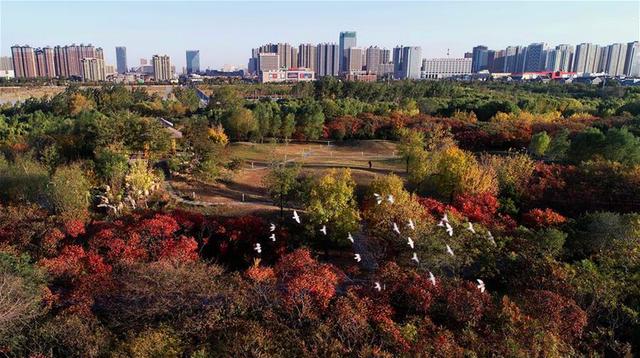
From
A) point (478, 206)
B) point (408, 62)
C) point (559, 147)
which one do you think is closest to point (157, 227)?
point (478, 206)

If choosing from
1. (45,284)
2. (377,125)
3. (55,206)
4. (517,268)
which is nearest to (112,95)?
(377,125)

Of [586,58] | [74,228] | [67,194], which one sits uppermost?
[586,58]

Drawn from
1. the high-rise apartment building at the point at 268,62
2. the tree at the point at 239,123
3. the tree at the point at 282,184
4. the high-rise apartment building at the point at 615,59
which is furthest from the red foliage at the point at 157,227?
the high-rise apartment building at the point at 615,59

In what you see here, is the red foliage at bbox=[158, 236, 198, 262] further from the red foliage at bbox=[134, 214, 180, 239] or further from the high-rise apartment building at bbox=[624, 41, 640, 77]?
the high-rise apartment building at bbox=[624, 41, 640, 77]

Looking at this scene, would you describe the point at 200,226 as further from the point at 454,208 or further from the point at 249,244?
the point at 454,208

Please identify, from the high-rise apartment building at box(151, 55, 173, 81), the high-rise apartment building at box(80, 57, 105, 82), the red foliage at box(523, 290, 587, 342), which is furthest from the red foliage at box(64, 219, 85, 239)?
the high-rise apartment building at box(151, 55, 173, 81)

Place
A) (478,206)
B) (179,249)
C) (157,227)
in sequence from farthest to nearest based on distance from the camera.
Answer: (478,206) → (157,227) → (179,249)

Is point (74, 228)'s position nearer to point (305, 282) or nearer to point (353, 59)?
point (305, 282)
